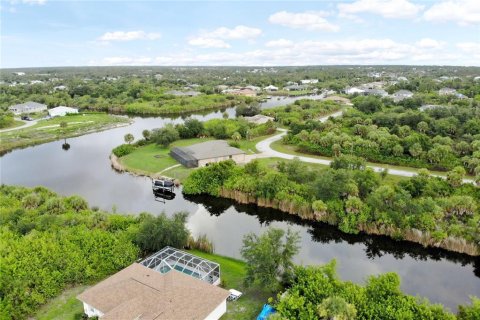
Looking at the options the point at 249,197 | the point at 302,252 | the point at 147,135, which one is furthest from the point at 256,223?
the point at 147,135

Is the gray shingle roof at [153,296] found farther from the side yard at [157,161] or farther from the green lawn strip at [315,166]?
the green lawn strip at [315,166]

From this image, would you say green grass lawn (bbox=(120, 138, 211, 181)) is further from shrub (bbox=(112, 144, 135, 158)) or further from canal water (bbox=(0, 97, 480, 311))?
canal water (bbox=(0, 97, 480, 311))

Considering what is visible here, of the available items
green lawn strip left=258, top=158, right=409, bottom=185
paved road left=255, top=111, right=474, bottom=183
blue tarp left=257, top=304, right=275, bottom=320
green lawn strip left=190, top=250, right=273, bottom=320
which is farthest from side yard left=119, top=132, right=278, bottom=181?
blue tarp left=257, top=304, right=275, bottom=320

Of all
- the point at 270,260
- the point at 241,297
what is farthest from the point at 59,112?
the point at 270,260

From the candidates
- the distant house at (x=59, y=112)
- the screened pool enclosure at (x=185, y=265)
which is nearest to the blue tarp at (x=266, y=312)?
the screened pool enclosure at (x=185, y=265)

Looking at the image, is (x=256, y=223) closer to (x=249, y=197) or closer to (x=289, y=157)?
(x=249, y=197)

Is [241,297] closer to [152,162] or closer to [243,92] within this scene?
[152,162]
